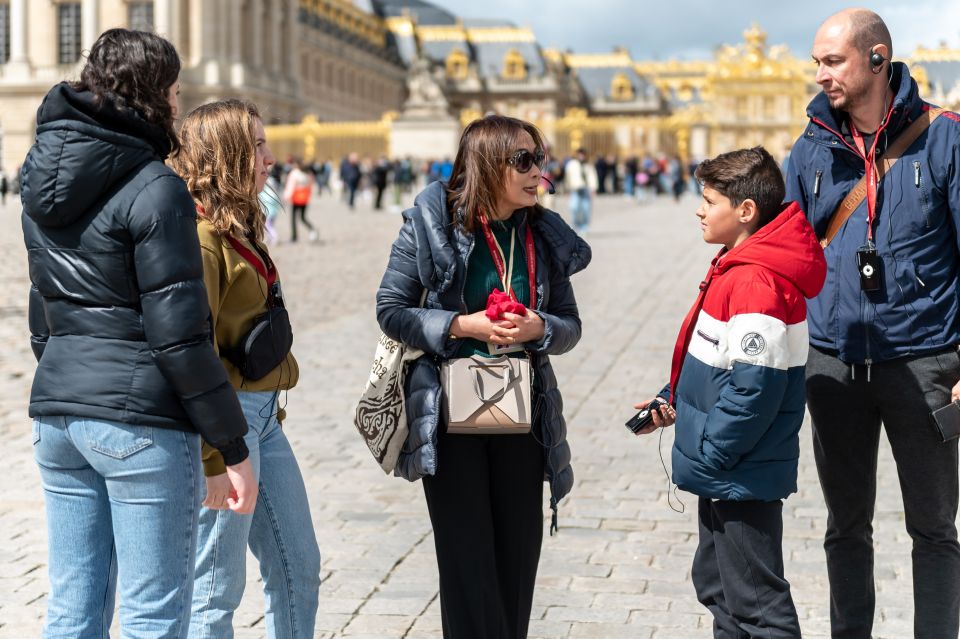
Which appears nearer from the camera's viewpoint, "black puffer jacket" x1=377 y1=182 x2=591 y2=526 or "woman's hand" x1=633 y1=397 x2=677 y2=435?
"black puffer jacket" x1=377 y1=182 x2=591 y2=526

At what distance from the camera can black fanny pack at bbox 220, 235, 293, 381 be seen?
326 centimetres

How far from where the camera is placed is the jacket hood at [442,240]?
3.46 m

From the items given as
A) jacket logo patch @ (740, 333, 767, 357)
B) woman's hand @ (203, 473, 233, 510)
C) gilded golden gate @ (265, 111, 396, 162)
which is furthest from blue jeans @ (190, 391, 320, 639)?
gilded golden gate @ (265, 111, 396, 162)

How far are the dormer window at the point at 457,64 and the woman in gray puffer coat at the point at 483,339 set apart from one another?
86.4 meters

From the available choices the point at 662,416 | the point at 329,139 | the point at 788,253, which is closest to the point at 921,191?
the point at 788,253

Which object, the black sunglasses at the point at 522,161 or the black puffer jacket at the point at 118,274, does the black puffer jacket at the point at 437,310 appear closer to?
the black sunglasses at the point at 522,161

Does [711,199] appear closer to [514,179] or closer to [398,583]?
[514,179]

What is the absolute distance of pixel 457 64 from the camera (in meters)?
89.6

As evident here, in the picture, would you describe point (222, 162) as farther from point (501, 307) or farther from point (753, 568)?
point (753, 568)

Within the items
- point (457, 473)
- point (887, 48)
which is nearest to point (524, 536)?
point (457, 473)

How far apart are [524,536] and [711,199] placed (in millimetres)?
987

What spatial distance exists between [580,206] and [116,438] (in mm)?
20989

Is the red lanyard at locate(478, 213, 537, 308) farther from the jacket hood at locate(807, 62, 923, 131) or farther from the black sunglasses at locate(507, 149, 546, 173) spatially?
the jacket hood at locate(807, 62, 923, 131)

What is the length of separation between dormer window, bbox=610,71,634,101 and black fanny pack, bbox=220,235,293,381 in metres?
92.3
